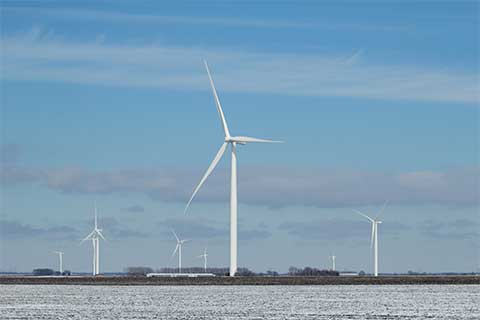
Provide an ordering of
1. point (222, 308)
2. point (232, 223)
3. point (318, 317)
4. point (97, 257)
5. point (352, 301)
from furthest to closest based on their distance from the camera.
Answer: point (97, 257), point (232, 223), point (352, 301), point (222, 308), point (318, 317)

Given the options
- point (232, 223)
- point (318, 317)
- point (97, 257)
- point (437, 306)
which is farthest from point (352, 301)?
point (97, 257)

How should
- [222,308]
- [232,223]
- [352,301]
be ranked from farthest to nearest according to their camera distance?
[232,223]
[352,301]
[222,308]

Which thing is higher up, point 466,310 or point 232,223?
point 232,223

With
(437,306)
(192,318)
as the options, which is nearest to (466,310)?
(437,306)

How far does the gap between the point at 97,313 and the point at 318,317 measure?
435 inches

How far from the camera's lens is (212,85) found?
97688 millimetres

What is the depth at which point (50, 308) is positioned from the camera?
5619 centimetres

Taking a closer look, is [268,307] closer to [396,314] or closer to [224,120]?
[396,314]

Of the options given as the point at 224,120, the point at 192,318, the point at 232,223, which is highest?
the point at 224,120

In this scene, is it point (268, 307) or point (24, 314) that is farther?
point (268, 307)

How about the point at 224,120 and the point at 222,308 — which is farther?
the point at 224,120

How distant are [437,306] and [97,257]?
95207mm

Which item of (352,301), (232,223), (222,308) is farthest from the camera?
(232,223)

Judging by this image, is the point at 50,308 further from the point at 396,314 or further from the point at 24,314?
the point at 396,314
